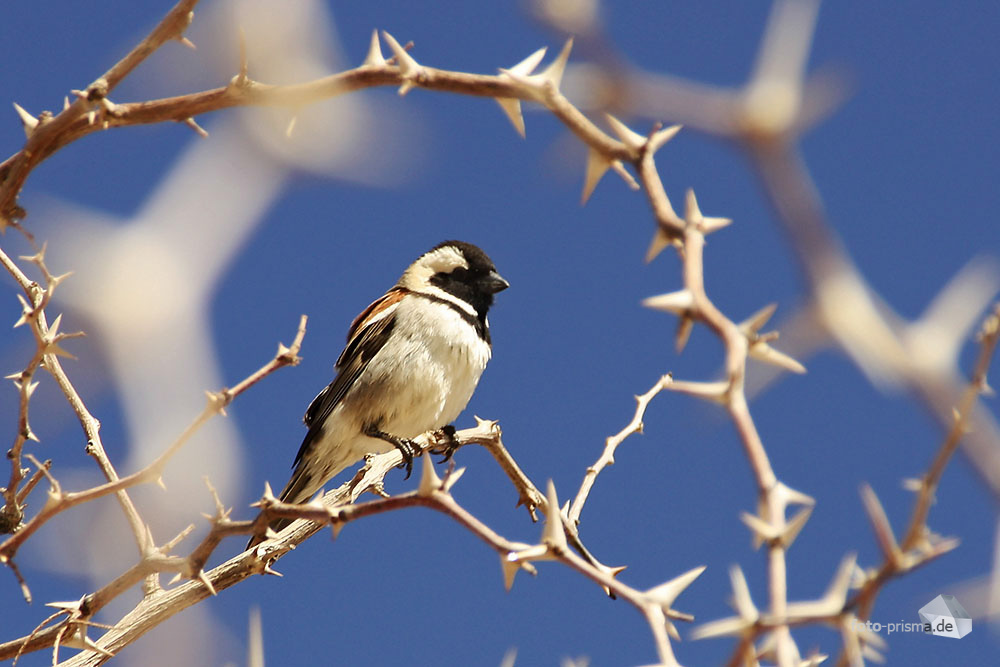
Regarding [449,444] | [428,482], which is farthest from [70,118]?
[449,444]

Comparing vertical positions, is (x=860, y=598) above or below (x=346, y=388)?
below

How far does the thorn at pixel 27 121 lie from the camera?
103 inches

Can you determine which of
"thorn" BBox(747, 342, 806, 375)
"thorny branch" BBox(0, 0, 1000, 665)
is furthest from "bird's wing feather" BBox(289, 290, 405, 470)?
"thorn" BBox(747, 342, 806, 375)

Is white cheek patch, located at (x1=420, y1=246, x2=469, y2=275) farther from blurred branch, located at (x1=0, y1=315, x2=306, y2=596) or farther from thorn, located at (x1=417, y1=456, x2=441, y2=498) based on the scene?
thorn, located at (x1=417, y1=456, x2=441, y2=498)

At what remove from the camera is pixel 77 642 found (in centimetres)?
260

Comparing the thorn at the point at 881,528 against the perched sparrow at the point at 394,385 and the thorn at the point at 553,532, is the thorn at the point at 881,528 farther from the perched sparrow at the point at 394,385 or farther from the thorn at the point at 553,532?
the perched sparrow at the point at 394,385

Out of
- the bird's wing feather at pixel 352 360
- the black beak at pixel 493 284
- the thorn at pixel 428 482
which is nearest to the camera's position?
the thorn at pixel 428 482

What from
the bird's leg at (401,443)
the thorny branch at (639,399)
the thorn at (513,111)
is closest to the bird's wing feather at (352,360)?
the bird's leg at (401,443)

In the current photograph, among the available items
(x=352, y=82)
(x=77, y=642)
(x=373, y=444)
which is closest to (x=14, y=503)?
(x=77, y=642)

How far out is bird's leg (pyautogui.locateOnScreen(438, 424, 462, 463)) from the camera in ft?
15.1

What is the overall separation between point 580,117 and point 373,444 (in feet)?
14.2

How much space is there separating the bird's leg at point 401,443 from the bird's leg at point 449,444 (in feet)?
0.51

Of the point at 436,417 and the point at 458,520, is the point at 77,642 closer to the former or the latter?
the point at 458,520

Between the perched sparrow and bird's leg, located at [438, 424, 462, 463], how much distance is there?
147mm
